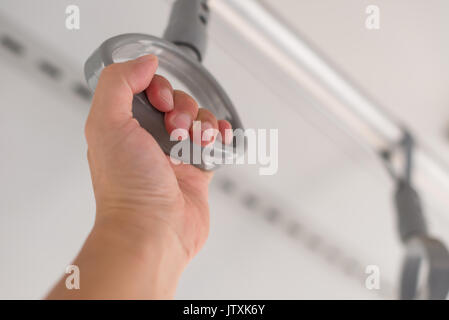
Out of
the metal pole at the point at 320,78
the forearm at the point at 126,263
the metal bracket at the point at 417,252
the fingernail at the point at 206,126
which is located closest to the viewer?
the forearm at the point at 126,263

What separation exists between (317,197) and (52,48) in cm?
59

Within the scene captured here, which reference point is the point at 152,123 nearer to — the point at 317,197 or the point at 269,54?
the point at 269,54

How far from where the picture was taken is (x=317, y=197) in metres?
0.90

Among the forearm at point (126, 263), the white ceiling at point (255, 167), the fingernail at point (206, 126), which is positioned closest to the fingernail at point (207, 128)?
the fingernail at point (206, 126)

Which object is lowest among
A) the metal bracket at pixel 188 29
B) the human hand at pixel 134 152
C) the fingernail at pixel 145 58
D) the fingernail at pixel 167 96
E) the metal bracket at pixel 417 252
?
the metal bracket at pixel 417 252

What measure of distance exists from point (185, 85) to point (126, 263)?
0.21 metres

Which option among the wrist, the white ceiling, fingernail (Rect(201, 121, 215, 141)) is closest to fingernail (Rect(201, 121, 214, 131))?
fingernail (Rect(201, 121, 215, 141))

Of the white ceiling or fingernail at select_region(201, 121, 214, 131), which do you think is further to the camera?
the white ceiling

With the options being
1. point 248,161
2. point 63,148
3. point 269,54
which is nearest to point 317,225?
point 248,161

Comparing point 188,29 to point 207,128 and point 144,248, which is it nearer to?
point 207,128

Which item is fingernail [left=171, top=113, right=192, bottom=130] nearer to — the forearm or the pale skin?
the pale skin

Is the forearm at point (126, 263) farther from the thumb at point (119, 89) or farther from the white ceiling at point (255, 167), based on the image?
the white ceiling at point (255, 167)

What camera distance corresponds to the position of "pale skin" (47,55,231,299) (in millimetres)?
357

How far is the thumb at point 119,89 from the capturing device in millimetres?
388
